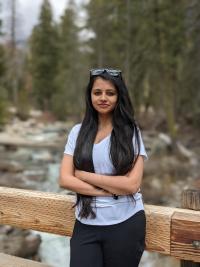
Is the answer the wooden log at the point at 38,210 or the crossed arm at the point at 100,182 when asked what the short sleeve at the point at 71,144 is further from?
the wooden log at the point at 38,210

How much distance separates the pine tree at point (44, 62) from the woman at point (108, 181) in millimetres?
40084

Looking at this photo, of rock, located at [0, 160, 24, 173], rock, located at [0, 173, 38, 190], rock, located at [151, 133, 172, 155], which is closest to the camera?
rock, located at [0, 173, 38, 190]

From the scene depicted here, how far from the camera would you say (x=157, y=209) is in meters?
2.39

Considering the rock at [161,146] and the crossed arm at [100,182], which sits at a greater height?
the crossed arm at [100,182]

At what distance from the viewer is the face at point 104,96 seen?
7.68 ft

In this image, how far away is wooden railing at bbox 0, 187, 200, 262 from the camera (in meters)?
2.27

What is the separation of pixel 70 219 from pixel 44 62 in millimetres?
40765

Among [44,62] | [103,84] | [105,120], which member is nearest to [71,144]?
[105,120]

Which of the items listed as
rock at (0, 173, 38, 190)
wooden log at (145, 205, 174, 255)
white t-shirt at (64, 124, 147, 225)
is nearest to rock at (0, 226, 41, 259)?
wooden log at (145, 205, 174, 255)

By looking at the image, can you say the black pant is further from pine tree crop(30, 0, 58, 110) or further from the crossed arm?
pine tree crop(30, 0, 58, 110)

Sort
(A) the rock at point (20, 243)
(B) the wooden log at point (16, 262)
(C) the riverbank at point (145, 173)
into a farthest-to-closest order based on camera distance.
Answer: (C) the riverbank at point (145, 173)
(A) the rock at point (20, 243)
(B) the wooden log at point (16, 262)

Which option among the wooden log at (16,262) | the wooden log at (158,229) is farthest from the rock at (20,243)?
the wooden log at (158,229)

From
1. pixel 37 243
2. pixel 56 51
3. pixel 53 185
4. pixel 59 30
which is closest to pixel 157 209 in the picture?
pixel 37 243

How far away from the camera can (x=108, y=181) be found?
2193 mm
